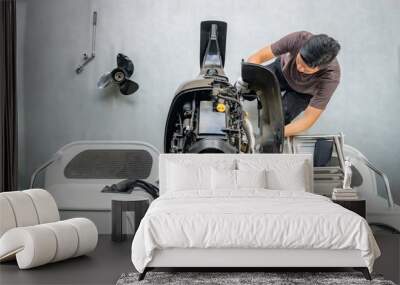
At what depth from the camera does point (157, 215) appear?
446 cm

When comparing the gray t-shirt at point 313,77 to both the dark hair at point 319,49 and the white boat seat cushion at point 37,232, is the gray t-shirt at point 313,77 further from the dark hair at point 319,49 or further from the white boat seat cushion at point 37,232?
the white boat seat cushion at point 37,232

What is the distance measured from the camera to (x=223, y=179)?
5879mm

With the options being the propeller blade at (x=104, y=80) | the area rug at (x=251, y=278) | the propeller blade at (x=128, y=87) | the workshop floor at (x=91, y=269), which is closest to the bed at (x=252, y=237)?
the area rug at (x=251, y=278)

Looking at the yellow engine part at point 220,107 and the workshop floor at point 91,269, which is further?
the yellow engine part at point 220,107

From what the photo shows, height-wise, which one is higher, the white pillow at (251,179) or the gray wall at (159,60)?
the gray wall at (159,60)

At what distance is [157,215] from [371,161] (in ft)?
10.6

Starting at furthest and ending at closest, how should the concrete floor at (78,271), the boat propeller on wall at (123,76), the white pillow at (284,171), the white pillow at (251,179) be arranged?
the boat propeller on wall at (123,76)
the white pillow at (284,171)
the white pillow at (251,179)
the concrete floor at (78,271)

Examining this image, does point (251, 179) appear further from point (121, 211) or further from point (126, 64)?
point (126, 64)

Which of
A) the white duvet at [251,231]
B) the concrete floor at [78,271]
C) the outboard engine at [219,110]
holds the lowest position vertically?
the concrete floor at [78,271]

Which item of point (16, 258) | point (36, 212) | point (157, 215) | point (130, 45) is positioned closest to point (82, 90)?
point (130, 45)

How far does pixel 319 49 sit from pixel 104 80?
96.5 inches

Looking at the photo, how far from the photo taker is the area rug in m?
4.44

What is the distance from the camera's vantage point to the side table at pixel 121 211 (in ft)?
20.8

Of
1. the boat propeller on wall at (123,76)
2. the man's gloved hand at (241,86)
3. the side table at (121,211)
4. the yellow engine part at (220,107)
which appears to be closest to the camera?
the side table at (121,211)
